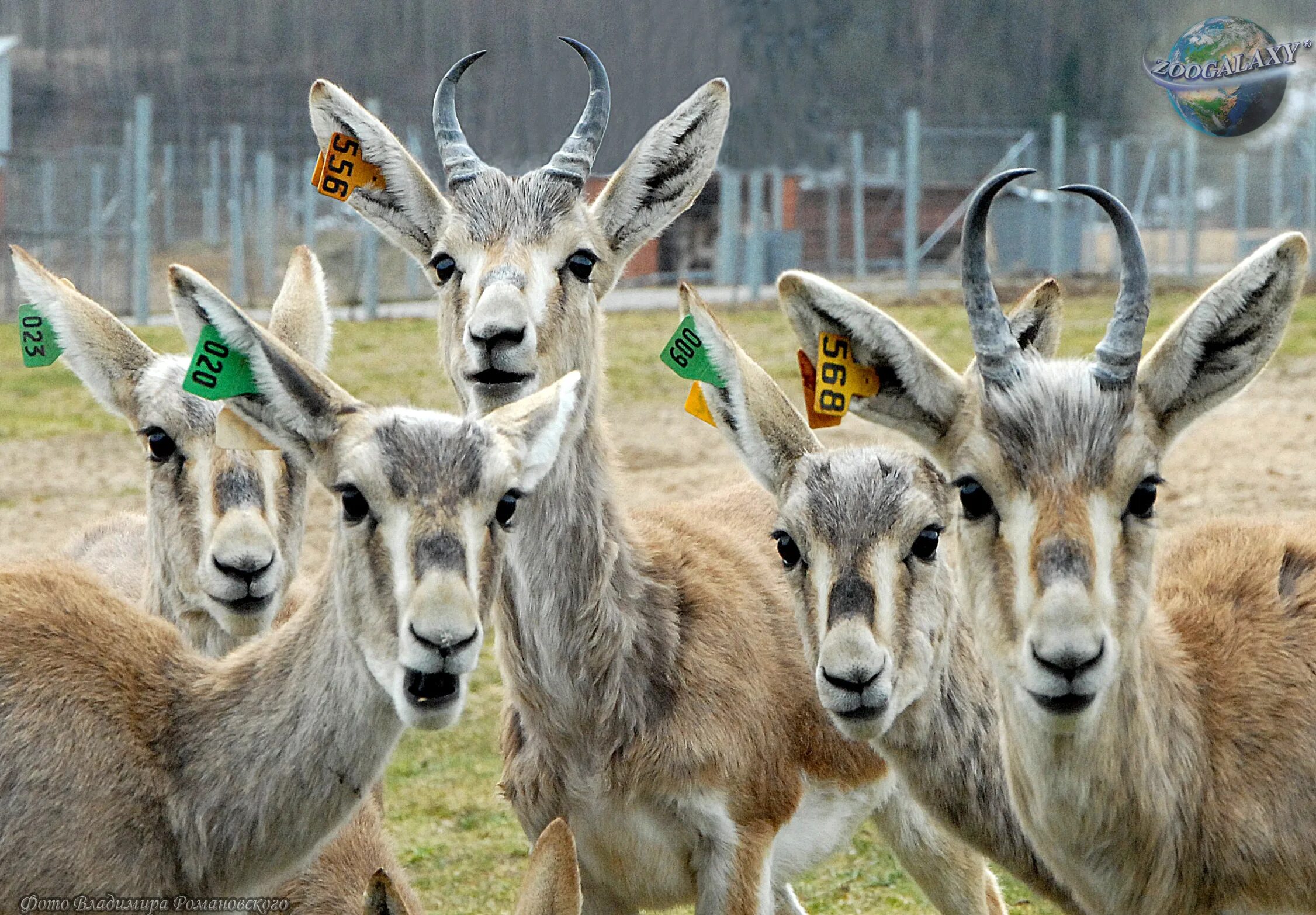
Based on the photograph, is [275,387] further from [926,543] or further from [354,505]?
[926,543]

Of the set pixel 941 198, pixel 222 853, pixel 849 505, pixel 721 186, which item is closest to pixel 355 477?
pixel 222 853

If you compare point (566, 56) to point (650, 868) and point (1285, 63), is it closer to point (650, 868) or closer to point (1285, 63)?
point (1285, 63)

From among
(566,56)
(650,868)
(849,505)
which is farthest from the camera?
(566,56)

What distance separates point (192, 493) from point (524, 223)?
4.93 feet

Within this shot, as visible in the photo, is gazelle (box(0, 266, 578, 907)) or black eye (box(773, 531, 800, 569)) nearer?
gazelle (box(0, 266, 578, 907))

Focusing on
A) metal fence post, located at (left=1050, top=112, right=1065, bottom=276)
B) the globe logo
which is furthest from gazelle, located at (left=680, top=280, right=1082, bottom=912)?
metal fence post, located at (left=1050, top=112, right=1065, bottom=276)

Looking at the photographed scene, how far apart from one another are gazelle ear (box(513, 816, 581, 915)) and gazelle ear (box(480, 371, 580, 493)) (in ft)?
3.31

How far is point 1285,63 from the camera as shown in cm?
732

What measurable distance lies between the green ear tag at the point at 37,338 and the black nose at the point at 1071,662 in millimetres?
3803

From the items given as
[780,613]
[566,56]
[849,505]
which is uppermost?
[566,56]

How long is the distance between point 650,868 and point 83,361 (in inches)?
108

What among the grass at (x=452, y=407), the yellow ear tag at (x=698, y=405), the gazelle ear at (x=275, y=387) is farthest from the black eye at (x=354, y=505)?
the grass at (x=452, y=407)

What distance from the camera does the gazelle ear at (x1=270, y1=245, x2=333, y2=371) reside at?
631 cm

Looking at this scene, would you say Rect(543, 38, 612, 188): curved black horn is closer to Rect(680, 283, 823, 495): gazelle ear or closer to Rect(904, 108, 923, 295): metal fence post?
Rect(680, 283, 823, 495): gazelle ear
